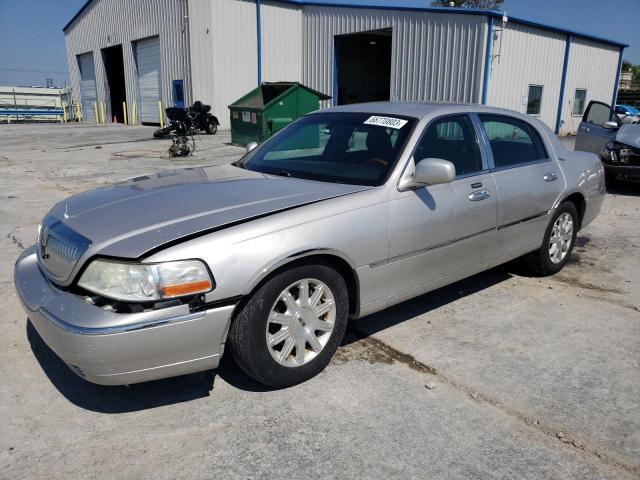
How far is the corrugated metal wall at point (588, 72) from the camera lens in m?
22.2

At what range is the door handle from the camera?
378cm

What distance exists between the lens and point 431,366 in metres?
3.27

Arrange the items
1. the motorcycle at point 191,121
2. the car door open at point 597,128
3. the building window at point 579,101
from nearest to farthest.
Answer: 1. the car door open at point 597,128
2. the motorcycle at point 191,121
3. the building window at point 579,101

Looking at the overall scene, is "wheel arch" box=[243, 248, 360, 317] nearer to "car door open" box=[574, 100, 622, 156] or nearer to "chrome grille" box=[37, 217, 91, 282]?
"chrome grille" box=[37, 217, 91, 282]

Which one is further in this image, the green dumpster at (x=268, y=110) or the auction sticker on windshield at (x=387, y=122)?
the green dumpster at (x=268, y=110)

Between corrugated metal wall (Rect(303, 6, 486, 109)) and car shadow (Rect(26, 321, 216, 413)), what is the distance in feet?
52.0

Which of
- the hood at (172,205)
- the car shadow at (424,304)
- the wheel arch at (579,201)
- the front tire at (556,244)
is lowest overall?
the car shadow at (424,304)

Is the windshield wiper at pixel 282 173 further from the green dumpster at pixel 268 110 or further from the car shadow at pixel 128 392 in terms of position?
the green dumpster at pixel 268 110

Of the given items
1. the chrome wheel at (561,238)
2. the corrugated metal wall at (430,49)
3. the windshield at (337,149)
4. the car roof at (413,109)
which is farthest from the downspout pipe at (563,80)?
the windshield at (337,149)

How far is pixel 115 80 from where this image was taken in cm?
3142

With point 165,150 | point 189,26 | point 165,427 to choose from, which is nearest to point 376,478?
point 165,427

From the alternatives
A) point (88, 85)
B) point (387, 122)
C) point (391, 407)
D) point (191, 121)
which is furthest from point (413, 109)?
point (88, 85)

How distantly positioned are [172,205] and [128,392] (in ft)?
3.51

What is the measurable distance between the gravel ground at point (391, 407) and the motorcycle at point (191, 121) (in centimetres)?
1174
